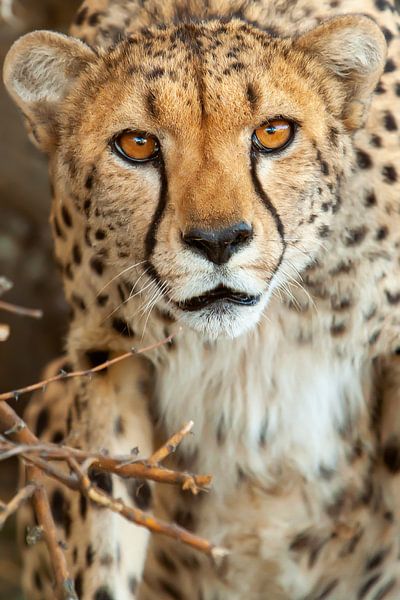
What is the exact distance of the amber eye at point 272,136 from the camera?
257 centimetres

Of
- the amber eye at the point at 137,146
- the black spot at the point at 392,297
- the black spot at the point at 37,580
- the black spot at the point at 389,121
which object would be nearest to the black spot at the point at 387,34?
the black spot at the point at 389,121

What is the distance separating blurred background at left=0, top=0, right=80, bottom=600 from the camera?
4.86 meters

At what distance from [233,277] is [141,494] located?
849 mm

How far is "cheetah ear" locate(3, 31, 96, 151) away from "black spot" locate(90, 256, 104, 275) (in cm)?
25

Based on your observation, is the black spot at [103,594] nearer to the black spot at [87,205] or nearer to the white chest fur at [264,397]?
the white chest fur at [264,397]

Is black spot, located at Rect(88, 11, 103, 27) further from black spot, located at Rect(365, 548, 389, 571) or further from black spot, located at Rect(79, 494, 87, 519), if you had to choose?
black spot, located at Rect(365, 548, 389, 571)

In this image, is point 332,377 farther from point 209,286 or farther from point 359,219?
point 209,286

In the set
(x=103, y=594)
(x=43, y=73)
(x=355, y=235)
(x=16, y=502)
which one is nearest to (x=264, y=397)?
(x=355, y=235)

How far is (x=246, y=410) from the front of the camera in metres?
3.11

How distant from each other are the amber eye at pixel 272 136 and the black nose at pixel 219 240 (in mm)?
222

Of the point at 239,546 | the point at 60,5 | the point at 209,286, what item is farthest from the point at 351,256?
the point at 60,5

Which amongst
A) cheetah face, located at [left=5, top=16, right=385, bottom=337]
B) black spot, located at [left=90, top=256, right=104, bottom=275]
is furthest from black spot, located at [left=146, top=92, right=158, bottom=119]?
black spot, located at [left=90, top=256, right=104, bottom=275]

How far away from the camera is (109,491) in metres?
3.04

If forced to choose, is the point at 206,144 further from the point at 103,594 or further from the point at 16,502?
the point at 103,594
